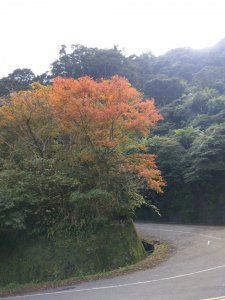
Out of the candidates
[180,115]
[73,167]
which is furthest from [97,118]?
[180,115]

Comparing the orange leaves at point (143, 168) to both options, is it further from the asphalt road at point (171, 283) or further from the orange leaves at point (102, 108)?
the asphalt road at point (171, 283)

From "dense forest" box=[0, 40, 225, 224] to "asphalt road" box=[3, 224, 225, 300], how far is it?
6887 mm

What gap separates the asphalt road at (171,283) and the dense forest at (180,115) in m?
6.89

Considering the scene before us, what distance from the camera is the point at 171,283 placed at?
13008 millimetres

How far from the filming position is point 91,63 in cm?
6806

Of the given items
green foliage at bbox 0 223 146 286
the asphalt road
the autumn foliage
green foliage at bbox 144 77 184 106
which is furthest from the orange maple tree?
green foliage at bbox 144 77 184 106

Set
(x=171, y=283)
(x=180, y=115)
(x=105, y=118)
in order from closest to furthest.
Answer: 1. (x=171, y=283)
2. (x=105, y=118)
3. (x=180, y=115)

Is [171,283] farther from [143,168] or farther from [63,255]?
[143,168]

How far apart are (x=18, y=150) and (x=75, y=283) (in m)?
10.00

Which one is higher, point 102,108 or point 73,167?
point 102,108

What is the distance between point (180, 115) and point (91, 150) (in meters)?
30.1

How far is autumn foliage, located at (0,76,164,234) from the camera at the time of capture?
67.8 ft

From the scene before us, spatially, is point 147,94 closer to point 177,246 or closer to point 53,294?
point 177,246

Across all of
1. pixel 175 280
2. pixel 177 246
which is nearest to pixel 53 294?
pixel 175 280
